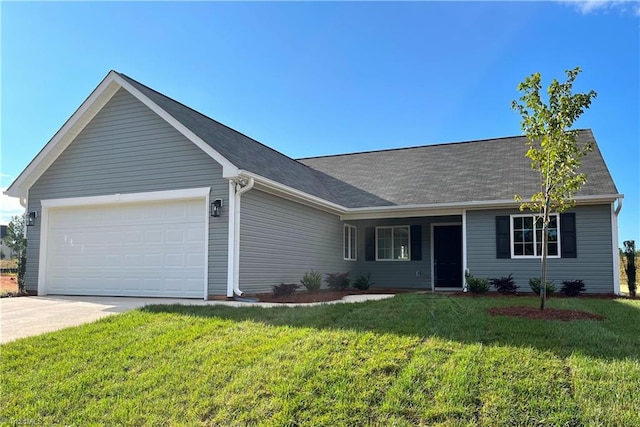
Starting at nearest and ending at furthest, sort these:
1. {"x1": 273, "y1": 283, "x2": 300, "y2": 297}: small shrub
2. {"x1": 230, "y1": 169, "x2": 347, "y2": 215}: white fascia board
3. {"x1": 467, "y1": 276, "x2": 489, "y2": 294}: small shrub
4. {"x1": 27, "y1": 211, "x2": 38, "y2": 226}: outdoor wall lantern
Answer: {"x1": 230, "y1": 169, "x2": 347, "y2": 215}: white fascia board < {"x1": 273, "y1": 283, "x2": 300, "y2": 297}: small shrub < {"x1": 467, "y1": 276, "x2": 489, "y2": 294}: small shrub < {"x1": 27, "y1": 211, "x2": 38, "y2": 226}: outdoor wall lantern

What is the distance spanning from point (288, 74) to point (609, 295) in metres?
11.8

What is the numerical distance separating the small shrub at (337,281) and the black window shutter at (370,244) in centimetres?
217

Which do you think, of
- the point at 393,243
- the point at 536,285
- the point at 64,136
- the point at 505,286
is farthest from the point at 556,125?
the point at 64,136

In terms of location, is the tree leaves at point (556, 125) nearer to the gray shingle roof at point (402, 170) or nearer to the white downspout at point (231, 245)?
the gray shingle roof at point (402, 170)

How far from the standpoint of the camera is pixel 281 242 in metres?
11.7

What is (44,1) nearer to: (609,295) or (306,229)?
(306,229)

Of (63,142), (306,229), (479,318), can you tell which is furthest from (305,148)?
(479,318)

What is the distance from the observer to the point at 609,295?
36.9 ft

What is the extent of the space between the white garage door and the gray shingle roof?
205 cm

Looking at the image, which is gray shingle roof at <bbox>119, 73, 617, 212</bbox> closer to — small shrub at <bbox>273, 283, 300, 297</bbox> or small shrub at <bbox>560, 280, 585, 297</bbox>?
small shrub at <bbox>560, 280, 585, 297</bbox>

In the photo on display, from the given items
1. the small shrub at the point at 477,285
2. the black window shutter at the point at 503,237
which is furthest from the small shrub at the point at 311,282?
the black window shutter at the point at 503,237

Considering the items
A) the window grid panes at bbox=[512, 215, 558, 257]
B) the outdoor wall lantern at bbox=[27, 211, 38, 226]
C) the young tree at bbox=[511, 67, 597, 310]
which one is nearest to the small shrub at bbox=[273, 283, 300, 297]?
the young tree at bbox=[511, 67, 597, 310]

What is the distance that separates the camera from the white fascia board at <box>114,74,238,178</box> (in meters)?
9.77

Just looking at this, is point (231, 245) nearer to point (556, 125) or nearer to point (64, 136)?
point (64, 136)
